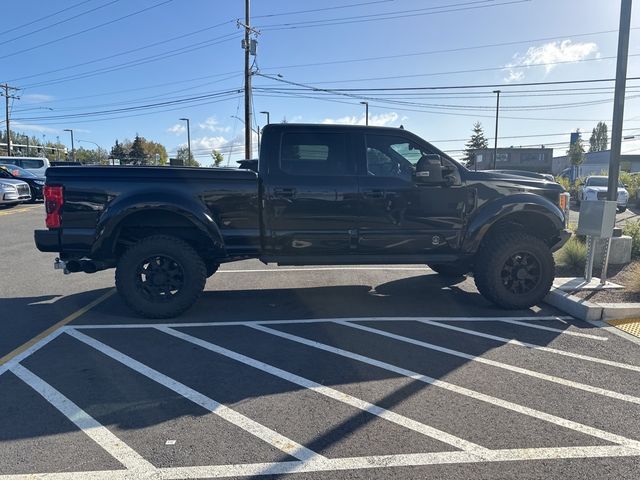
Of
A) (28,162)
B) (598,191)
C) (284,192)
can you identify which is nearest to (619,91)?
(284,192)

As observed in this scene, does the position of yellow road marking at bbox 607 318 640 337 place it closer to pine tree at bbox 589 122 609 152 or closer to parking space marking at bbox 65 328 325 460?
parking space marking at bbox 65 328 325 460

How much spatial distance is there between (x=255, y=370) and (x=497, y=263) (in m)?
3.35

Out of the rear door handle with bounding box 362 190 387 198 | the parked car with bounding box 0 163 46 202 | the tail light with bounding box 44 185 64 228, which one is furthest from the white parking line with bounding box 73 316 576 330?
the parked car with bounding box 0 163 46 202

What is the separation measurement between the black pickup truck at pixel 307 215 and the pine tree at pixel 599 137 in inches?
4722

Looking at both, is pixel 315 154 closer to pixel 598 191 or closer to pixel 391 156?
pixel 391 156

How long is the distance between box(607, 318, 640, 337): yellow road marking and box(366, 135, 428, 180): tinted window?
2.88m

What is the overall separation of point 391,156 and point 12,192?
17.7m

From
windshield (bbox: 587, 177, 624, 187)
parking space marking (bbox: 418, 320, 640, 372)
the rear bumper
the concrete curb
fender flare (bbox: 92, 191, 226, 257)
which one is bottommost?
parking space marking (bbox: 418, 320, 640, 372)

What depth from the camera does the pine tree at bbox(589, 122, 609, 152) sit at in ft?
358

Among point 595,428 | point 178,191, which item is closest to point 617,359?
point 595,428

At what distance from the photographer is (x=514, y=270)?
19.8ft

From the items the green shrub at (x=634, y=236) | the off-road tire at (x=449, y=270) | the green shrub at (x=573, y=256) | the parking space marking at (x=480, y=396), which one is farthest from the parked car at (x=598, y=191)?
the parking space marking at (x=480, y=396)

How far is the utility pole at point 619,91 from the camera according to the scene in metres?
7.30

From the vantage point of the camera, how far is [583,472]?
107 inches
